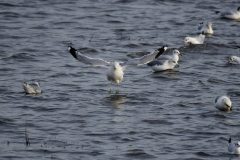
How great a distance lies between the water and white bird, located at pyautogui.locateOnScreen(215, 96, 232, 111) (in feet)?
0.51

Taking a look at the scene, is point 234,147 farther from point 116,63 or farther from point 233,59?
point 233,59

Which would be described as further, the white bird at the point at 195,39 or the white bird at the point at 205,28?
the white bird at the point at 205,28

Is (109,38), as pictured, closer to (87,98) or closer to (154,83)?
(154,83)

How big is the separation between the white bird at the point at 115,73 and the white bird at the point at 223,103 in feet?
8.93

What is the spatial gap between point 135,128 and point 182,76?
507 cm

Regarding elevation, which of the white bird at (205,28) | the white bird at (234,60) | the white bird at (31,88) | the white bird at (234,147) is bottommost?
the white bird at (234,147)

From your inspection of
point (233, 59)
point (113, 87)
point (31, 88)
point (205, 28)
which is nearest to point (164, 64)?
point (233, 59)

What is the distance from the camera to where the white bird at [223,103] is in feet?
→ 59.2

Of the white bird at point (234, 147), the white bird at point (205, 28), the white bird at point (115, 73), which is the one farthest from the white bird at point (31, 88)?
the white bird at point (205, 28)

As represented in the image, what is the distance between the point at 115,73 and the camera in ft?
65.5

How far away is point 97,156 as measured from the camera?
1505 cm

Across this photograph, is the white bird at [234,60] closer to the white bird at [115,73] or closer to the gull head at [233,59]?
the gull head at [233,59]

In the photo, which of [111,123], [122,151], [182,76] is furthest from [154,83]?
[122,151]

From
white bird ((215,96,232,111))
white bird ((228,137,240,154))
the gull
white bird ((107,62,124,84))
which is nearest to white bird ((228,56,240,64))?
the gull
